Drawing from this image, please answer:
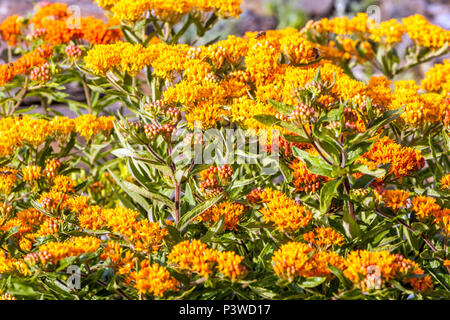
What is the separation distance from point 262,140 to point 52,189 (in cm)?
100

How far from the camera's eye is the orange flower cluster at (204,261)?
1.91 metres

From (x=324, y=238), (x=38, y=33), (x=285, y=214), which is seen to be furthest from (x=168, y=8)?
(x=324, y=238)

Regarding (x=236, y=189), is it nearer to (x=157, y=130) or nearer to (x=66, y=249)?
(x=157, y=130)

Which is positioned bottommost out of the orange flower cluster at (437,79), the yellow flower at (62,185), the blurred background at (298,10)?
the blurred background at (298,10)

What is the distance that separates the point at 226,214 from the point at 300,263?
505mm

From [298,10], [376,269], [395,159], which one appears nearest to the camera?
[376,269]

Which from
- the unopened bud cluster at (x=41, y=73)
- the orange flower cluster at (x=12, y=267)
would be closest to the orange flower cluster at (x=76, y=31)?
the unopened bud cluster at (x=41, y=73)

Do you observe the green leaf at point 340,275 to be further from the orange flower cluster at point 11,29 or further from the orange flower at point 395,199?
the orange flower cluster at point 11,29

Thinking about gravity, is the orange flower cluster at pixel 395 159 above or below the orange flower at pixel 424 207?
above

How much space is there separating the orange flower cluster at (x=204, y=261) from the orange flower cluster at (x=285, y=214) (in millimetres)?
317

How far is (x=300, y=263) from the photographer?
189 centimetres
